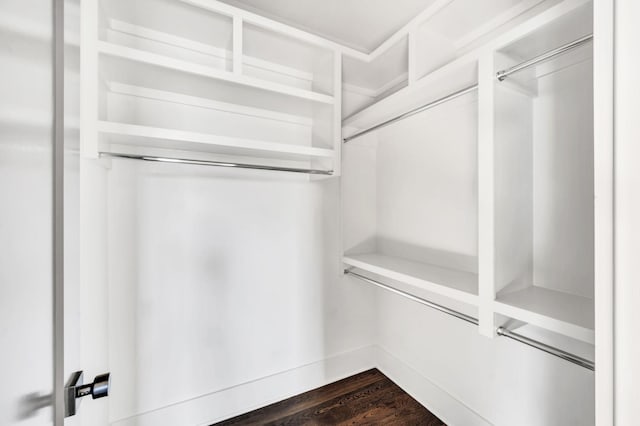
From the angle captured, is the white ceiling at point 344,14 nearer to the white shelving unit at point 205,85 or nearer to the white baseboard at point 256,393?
the white shelving unit at point 205,85

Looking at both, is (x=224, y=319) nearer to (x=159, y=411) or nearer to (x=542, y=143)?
(x=159, y=411)

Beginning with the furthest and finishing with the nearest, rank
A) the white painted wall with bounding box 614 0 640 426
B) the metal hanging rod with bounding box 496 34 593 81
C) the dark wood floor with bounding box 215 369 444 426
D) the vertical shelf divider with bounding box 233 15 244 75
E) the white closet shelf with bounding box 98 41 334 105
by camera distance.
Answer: the dark wood floor with bounding box 215 369 444 426
the vertical shelf divider with bounding box 233 15 244 75
the white closet shelf with bounding box 98 41 334 105
the metal hanging rod with bounding box 496 34 593 81
the white painted wall with bounding box 614 0 640 426

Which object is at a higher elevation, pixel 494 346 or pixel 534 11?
pixel 534 11

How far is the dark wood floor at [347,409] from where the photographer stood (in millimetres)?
1442

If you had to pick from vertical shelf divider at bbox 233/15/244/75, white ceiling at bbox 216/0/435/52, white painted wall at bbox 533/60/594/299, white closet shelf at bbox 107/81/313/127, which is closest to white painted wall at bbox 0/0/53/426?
vertical shelf divider at bbox 233/15/244/75

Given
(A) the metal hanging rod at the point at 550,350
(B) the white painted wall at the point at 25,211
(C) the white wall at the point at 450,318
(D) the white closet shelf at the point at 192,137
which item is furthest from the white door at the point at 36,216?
(C) the white wall at the point at 450,318

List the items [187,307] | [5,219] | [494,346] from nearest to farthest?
[5,219] < [494,346] < [187,307]

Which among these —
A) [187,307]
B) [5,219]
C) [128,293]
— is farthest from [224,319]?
[5,219]

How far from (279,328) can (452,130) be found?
4.75ft

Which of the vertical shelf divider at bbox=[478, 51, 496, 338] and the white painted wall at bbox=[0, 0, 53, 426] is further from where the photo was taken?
the vertical shelf divider at bbox=[478, 51, 496, 338]

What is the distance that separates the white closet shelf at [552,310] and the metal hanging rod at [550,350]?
0.24 ft

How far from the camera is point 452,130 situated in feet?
4.62

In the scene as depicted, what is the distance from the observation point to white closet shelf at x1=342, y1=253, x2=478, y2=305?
41.9 inches

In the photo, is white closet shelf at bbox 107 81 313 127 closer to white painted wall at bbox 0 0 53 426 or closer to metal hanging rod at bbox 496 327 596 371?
white painted wall at bbox 0 0 53 426
